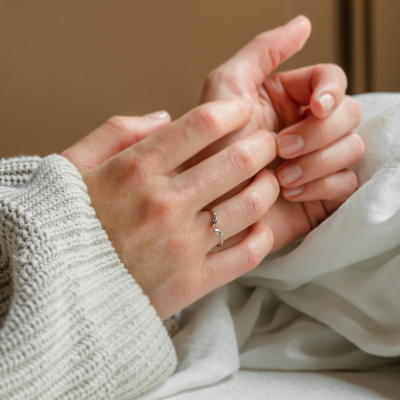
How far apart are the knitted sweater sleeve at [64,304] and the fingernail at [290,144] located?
257mm

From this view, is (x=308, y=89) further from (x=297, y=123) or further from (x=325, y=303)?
(x=325, y=303)

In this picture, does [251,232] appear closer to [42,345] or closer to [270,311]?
[270,311]

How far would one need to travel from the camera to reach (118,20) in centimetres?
85

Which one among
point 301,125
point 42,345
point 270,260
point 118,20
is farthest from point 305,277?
point 118,20

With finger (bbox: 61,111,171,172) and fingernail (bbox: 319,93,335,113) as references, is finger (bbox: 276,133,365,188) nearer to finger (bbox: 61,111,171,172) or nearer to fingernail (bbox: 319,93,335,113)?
fingernail (bbox: 319,93,335,113)

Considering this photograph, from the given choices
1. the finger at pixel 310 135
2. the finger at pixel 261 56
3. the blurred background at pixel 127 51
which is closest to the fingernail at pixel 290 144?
the finger at pixel 310 135

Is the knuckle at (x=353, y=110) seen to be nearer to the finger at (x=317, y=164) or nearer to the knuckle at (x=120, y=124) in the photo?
the finger at (x=317, y=164)

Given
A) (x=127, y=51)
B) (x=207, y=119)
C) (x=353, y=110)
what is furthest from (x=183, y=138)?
(x=127, y=51)

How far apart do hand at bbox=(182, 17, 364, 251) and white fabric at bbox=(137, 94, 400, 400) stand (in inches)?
1.9

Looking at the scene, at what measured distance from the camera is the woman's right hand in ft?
1.47

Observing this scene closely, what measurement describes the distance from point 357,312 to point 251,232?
0.54ft

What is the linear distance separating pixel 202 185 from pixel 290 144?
14 centimetres

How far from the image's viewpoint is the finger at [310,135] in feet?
1.72

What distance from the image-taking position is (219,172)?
466 millimetres
